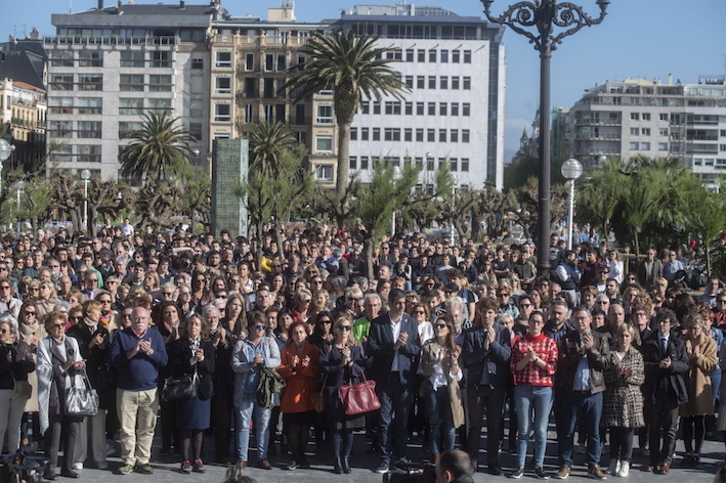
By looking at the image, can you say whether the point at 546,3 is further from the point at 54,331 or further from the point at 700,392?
the point at 54,331

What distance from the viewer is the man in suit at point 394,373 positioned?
10.6 meters

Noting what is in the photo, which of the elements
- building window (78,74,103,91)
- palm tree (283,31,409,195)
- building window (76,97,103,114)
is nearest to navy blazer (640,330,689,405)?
palm tree (283,31,409,195)

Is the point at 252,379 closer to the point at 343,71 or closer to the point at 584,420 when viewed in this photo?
the point at 584,420

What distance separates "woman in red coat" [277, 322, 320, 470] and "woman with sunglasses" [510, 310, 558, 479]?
196 cm

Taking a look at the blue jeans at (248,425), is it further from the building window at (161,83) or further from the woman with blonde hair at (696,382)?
the building window at (161,83)

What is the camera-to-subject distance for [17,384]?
33.4 feet

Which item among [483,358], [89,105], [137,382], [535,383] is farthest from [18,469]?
[89,105]

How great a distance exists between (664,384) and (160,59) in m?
90.6

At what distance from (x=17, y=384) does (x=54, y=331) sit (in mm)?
606

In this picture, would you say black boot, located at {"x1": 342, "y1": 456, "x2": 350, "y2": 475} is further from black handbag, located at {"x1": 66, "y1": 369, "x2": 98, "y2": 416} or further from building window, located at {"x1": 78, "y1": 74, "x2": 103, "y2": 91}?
building window, located at {"x1": 78, "y1": 74, "x2": 103, "y2": 91}

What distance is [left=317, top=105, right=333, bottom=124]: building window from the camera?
9444cm

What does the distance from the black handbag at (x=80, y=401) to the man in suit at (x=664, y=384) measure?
17.4 feet

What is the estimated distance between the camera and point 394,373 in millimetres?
10656

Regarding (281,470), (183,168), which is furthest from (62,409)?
(183,168)
